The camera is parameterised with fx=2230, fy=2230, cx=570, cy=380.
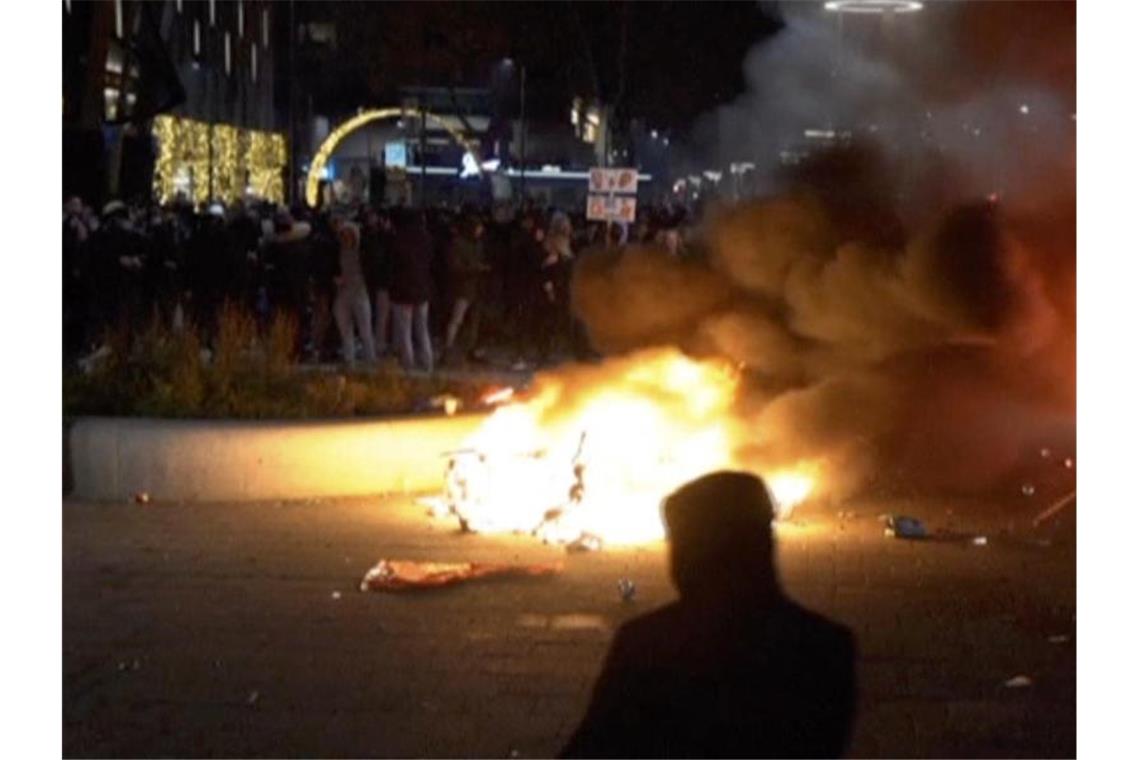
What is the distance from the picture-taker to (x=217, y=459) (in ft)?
44.4

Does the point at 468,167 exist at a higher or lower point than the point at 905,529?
higher

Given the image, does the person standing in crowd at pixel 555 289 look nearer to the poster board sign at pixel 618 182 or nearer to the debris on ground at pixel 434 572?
the poster board sign at pixel 618 182

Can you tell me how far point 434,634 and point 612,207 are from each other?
1524cm

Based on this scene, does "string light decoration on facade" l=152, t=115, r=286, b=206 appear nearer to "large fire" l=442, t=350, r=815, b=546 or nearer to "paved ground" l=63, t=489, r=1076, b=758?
"large fire" l=442, t=350, r=815, b=546

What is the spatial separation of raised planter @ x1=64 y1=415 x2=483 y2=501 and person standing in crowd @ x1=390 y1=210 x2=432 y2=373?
6.49 m

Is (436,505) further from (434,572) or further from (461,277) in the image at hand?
(461,277)

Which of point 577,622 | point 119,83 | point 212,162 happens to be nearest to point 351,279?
point 577,622

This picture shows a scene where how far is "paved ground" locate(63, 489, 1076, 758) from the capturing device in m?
8.16

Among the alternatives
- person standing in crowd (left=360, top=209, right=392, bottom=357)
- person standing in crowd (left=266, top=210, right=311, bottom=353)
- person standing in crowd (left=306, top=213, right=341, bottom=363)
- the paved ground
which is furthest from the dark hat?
person standing in crowd (left=266, top=210, right=311, bottom=353)

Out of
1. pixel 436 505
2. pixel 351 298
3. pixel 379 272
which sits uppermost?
pixel 379 272

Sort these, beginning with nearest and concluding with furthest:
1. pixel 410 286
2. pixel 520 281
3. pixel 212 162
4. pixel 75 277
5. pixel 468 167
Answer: pixel 410 286 → pixel 75 277 → pixel 520 281 → pixel 212 162 → pixel 468 167
